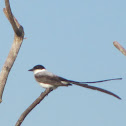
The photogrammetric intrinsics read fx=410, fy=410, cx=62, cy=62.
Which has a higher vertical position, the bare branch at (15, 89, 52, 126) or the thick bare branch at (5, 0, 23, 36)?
the thick bare branch at (5, 0, 23, 36)

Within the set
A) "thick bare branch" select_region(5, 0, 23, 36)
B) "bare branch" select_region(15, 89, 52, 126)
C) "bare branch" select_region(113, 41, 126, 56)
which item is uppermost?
"thick bare branch" select_region(5, 0, 23, 36)

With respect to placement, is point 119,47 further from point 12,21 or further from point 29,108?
point 12,21

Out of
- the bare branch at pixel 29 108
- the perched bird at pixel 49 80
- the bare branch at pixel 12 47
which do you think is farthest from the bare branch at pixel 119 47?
the bare branch at pixel 12 47

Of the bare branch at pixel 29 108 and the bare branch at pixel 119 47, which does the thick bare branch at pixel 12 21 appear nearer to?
the bare branch at pixel 29 108

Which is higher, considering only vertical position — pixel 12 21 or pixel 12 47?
pixel 12 21

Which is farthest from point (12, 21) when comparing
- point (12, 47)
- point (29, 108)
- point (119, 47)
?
point (119, 47)

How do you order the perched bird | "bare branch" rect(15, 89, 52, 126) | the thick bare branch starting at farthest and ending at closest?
the perched bird
the thick bare branch
"bare branch" rect(15, 89, 52, 126)

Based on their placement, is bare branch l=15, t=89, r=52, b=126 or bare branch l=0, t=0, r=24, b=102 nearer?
bare branch l=15, t=89, r=52, b=126

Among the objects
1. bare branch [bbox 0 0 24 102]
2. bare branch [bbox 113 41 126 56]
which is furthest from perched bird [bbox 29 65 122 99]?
bare branch [bbox 0 0 24 102]

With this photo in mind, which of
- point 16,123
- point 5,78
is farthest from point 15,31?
point 16,123

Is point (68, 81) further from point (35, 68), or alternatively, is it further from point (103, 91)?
point (35, 68)

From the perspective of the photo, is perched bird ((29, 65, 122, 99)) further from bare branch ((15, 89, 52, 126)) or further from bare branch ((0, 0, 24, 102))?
bare branch ((0, 0, 24, 102))

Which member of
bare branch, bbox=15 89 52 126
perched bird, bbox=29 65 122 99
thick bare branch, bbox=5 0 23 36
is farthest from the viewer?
perched bird, bbox=29 65 122 99
